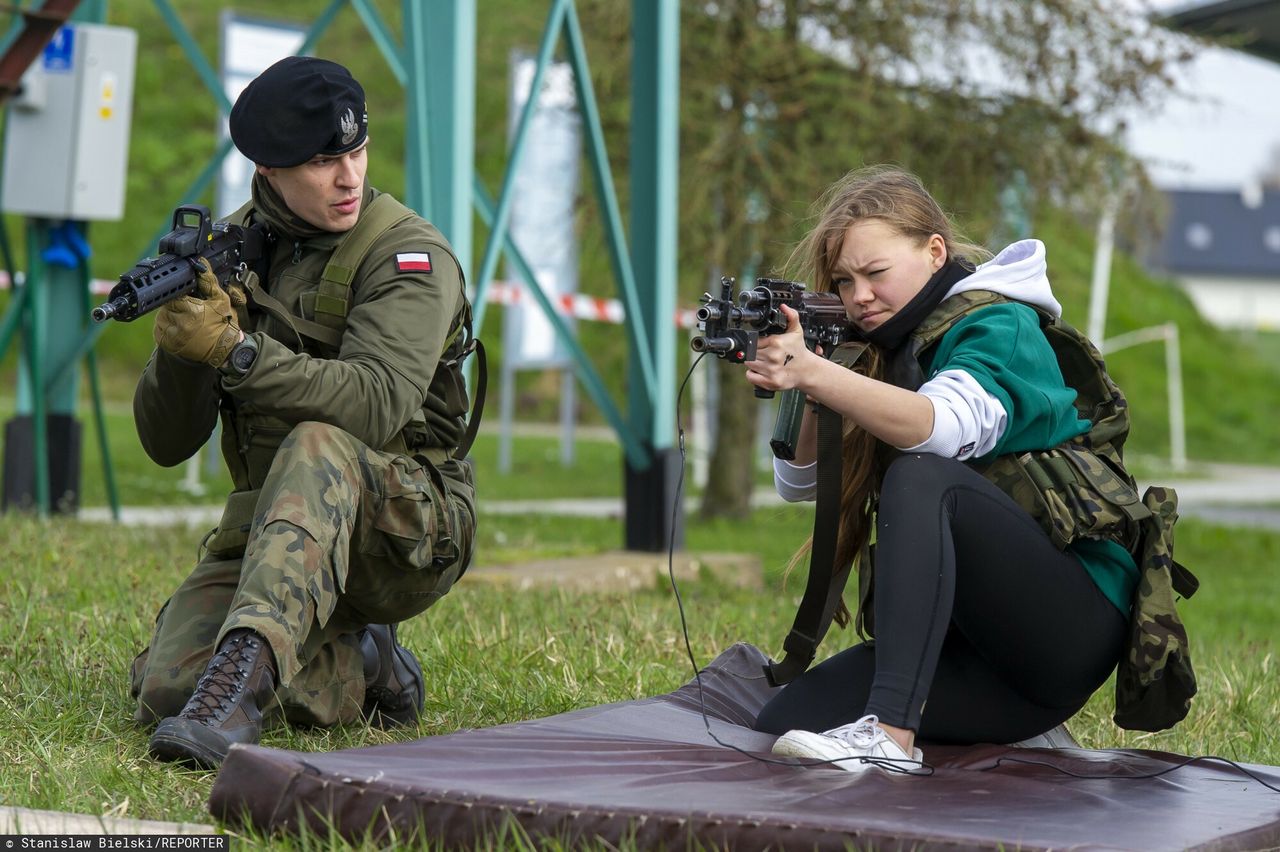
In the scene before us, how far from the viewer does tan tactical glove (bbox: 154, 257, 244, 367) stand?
3092 mm

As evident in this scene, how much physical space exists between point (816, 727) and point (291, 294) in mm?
1409

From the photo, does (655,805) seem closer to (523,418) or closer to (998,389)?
(998,389)

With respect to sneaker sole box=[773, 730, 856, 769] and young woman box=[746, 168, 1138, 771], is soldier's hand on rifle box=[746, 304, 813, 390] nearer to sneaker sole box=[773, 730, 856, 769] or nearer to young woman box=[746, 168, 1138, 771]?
young woman box=[746, 168, 1138, 771]

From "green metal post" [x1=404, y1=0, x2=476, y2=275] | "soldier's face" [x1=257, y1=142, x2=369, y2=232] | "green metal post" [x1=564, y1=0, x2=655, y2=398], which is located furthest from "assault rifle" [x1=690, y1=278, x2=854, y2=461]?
"green metal post" [x1=564, y1=0, x2=655, y2=398]

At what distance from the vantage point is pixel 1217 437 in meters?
Result: 25.1

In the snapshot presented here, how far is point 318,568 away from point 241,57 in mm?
8504

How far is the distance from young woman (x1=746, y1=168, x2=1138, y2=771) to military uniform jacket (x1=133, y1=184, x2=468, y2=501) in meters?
0.76

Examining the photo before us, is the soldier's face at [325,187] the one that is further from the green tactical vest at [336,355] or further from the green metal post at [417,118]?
the green metal post at [417,118]

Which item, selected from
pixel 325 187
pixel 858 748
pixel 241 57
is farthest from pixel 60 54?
pixel 858 748

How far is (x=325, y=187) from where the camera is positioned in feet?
11.2

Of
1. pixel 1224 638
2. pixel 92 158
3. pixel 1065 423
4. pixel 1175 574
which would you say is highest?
pixel 92 158

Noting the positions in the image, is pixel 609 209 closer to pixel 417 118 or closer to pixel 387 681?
pixel 417 118

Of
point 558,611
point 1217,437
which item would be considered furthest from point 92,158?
point 1217,437

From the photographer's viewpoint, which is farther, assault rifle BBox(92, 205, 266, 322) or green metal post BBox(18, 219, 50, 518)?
green metal post BBox(18, 219, 50, 518)
